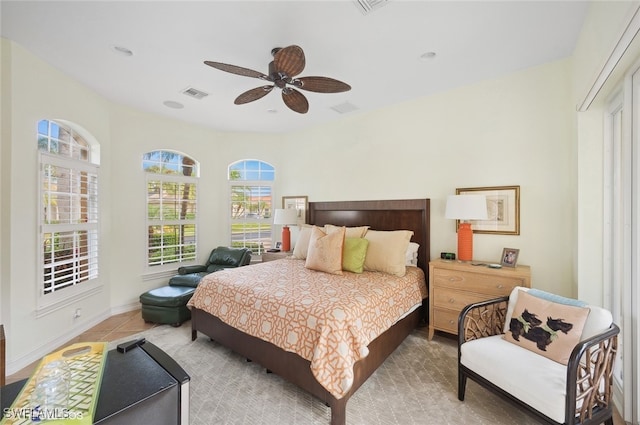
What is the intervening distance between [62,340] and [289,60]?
12.6 feet

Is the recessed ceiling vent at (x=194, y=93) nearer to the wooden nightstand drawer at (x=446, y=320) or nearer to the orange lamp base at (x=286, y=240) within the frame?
the orange lamp base at (x=286, y=240)

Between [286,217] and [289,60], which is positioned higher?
[289,60]

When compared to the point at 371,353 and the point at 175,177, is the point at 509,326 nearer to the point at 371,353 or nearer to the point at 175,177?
the point at 371,353

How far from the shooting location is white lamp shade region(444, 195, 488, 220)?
2.66m

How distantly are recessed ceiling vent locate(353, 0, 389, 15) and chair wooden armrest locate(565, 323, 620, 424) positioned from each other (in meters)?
2.48

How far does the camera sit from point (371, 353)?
6.85 feet

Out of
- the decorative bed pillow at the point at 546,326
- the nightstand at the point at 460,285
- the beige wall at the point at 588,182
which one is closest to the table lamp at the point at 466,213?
the nightstand at the point at 460,285

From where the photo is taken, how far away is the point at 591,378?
1489 millimetres

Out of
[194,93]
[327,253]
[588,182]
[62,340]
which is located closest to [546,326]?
[588,182]

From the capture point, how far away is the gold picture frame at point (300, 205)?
15.4 feet

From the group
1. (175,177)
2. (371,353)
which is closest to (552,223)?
(371,353)

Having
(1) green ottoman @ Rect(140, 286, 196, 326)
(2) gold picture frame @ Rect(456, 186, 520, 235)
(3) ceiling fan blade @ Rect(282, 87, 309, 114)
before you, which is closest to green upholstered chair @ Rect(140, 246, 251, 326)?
(1) green ottoman @ Rect(140, 286, 196, 326)

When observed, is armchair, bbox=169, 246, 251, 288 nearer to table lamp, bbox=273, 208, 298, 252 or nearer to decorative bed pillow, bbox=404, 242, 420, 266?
Answer: table lamp, bbox=273, 208, 298, 252

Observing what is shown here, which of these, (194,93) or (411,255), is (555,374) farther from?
(194,93)
